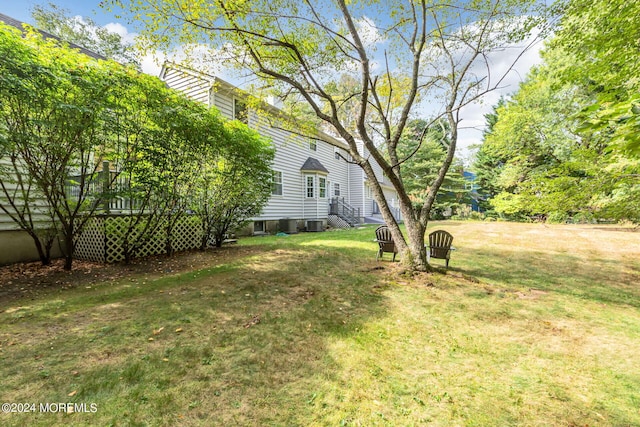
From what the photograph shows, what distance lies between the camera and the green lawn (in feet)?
6.94

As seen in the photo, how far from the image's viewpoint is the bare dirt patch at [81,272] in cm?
493

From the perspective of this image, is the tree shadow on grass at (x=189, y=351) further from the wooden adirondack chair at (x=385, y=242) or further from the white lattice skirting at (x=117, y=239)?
the wooden adirondack chair at (x=385, y=242)

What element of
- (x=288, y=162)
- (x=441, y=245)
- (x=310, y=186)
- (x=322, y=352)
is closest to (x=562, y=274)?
(x=441, y=245)

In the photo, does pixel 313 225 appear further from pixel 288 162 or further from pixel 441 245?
pixel 441 245

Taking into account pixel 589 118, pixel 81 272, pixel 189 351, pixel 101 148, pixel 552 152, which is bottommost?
pixel 189 351

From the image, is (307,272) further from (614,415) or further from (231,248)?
(614,415)

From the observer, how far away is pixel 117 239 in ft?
22.4

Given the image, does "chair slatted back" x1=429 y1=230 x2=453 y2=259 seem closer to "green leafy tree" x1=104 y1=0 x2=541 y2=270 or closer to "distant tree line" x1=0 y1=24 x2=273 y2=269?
"green leafy tree" x1=104 y1=0 x2=541 y2=270

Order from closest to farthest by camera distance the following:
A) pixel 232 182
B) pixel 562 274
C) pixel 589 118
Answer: pixel 589 118 → pixel 562 274 → pixel 232 182

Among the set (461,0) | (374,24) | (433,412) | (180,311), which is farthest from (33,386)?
(461,0)

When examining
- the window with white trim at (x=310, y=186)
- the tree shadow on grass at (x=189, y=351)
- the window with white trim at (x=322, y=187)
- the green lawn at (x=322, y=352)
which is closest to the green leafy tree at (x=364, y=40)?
the green lawn at (x=322, y=352)

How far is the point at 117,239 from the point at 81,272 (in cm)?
108

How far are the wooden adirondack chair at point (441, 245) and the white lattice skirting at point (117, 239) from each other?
7172mm

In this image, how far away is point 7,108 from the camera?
469cm
